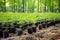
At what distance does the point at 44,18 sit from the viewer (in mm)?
10430

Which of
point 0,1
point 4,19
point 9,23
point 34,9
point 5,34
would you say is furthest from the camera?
point 34,9

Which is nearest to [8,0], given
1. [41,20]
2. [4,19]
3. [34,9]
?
[41,20]

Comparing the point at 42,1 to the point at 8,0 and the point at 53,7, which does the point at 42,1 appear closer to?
the point at 53,7

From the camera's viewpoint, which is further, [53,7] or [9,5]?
[53,7]

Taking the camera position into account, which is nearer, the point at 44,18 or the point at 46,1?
the point at 44,18

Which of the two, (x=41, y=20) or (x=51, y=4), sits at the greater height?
(x=51, y=4)

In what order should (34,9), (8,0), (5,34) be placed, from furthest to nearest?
1. (34,9)
2. (8,0)
3. (5,34)

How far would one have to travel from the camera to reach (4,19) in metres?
5.73

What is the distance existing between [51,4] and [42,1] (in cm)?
148

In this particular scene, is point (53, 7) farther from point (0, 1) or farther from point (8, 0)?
point (0, 1)

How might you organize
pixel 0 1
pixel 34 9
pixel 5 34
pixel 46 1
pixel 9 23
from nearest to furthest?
pixel 5 34, pixel 9 23, pixel 0 1, pixel 34 9, pixel 46 1

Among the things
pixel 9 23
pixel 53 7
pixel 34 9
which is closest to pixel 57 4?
pixel 53 7

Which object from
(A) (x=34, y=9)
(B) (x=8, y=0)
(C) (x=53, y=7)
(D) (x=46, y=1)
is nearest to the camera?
(B) (x=8, y=0)

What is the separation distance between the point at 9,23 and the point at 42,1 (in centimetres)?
1031
